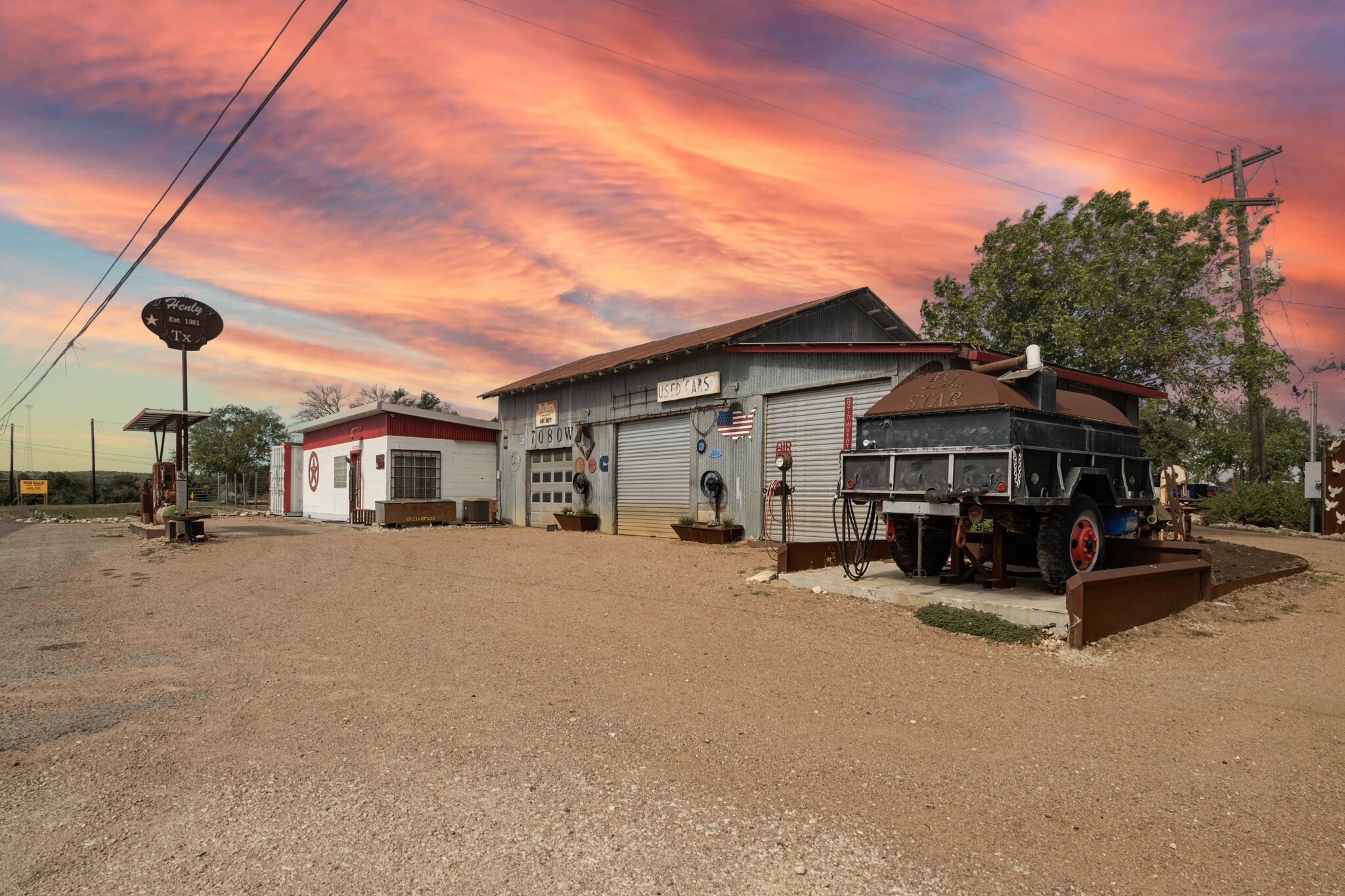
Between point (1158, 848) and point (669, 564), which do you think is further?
point (669, 564)

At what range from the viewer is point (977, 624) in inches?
276

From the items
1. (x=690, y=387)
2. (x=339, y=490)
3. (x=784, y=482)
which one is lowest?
(x=339, y=490)

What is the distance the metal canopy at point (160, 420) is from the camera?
1894cm

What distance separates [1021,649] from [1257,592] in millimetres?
5384

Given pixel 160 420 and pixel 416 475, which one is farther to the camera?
pixel 416 475

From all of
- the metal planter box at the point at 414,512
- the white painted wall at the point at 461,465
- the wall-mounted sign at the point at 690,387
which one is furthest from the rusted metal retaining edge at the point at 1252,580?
the white painted wall at the point at 461,465

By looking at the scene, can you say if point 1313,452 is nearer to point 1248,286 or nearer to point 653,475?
point 1248,286

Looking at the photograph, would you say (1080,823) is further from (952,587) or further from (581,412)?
(581,412)

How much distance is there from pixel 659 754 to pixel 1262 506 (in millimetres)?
28003

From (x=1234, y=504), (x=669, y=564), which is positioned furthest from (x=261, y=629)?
(x=1234, y=504)

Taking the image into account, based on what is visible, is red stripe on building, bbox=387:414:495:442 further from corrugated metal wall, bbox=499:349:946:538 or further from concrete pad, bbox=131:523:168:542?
concrete pad, bbox=131:523:168:542

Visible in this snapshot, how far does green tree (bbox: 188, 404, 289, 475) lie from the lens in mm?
55156

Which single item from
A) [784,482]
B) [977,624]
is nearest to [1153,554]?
[977,624]

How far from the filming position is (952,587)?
859 centimetres
